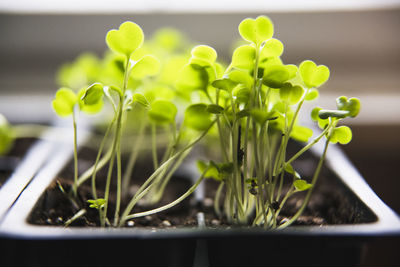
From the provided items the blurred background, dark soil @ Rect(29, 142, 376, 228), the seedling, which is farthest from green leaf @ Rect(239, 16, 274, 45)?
the blurred background

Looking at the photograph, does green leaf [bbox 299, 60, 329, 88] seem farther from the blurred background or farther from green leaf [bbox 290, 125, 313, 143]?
the blurred background

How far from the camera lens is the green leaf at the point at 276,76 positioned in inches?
19.8

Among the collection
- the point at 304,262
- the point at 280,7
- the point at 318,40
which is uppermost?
the point at 280,7

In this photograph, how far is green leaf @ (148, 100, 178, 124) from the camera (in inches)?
23.2

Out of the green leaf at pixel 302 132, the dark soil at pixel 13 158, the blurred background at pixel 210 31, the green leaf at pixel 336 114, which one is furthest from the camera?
the blurred background at pixel 210 31

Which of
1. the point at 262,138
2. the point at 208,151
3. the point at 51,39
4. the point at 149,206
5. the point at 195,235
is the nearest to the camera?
the point at 195,235

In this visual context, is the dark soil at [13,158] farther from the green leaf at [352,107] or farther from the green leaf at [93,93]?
the green leaf at [352,107]

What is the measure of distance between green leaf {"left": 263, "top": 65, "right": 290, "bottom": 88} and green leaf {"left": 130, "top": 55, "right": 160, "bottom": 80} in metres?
0.17

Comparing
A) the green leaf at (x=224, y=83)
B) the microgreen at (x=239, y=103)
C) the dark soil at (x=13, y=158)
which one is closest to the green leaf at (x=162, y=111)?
the microgreen at (x=239, y=103)

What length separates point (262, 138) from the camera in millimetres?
569

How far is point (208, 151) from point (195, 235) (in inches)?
25.9

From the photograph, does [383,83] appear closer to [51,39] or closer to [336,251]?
[336,251]

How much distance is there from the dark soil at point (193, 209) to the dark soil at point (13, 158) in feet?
0.48

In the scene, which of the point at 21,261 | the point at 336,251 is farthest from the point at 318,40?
the point at 21,261
